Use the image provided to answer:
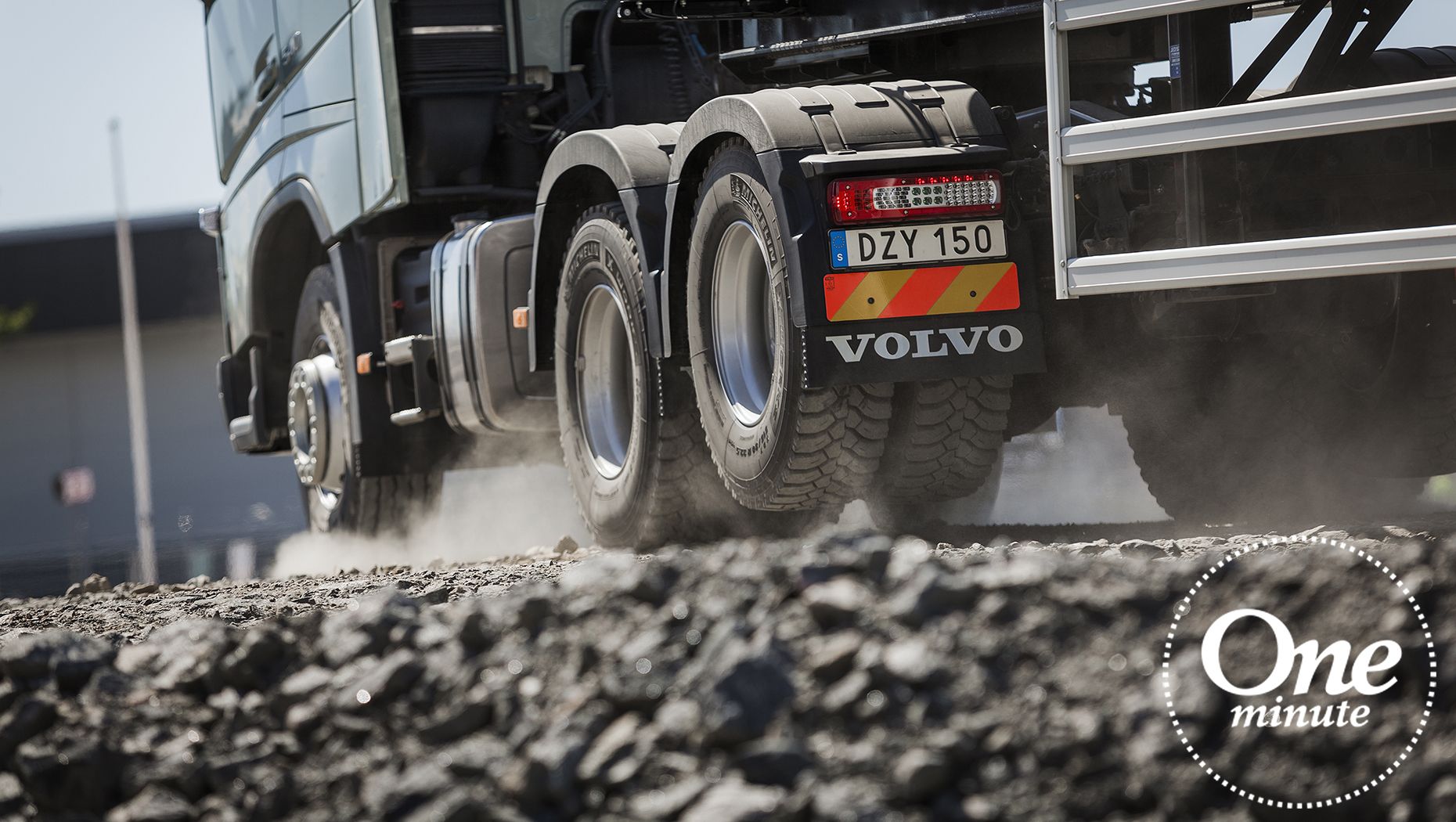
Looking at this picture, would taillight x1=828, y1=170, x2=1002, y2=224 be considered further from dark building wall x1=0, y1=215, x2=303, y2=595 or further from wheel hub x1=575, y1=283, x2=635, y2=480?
dark building wall x1=0, y1=215, x2=303, y2=595

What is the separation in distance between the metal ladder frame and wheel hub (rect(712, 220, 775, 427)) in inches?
41.8

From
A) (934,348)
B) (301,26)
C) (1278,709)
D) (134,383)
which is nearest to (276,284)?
(301,26)

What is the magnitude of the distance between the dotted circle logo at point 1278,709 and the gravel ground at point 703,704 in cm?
2

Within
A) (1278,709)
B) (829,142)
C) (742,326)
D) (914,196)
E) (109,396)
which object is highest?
(829,142)

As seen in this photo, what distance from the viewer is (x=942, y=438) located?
514cm

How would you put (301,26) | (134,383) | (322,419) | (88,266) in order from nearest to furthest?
(301,26) → (322,419) → (134,383) → (88,266)

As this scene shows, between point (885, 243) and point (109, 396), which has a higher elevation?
point (885, 243)

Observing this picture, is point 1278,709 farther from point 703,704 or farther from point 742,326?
point 742,326

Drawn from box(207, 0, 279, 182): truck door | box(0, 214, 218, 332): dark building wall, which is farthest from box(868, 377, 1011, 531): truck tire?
box(0, 214, 218, 332): dark building wall

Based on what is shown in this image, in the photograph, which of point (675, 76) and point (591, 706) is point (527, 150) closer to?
point (675, 76)

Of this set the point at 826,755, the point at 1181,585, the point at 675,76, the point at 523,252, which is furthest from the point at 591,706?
the point at 675,76

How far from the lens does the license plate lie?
15.7ft

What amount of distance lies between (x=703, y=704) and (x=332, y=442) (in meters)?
5.62

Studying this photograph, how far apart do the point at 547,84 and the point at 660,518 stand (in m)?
2.35
